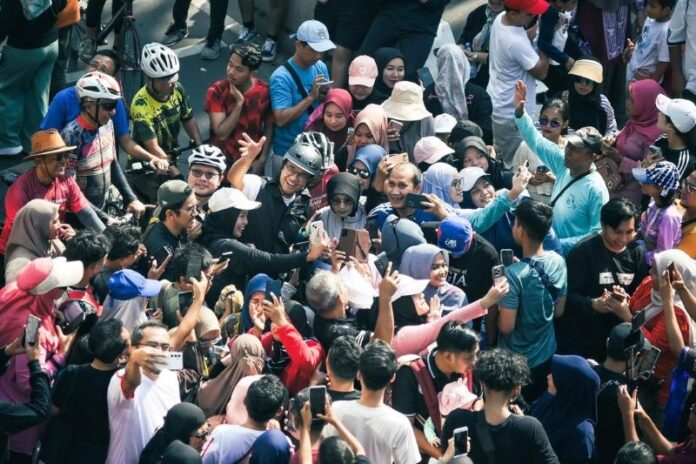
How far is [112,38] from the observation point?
13.5m

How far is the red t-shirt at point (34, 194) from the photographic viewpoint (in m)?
9.68

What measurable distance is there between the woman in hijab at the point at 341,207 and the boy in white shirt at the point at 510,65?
7.72 ft

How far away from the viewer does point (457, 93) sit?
11.8 m

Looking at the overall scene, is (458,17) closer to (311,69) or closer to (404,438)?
(311,69)

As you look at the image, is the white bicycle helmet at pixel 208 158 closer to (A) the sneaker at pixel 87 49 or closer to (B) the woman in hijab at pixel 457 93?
(B) the woman in hijab at pixel 457 93

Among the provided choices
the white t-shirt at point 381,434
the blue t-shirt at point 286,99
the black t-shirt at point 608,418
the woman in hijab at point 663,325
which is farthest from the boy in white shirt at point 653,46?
the white t-shirt at point 381,434

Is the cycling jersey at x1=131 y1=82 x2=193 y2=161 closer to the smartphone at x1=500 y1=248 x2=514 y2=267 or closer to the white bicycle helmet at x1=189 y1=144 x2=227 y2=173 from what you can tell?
the white bicycle helmet at x1=189 y1=144 x2=227 y2=173

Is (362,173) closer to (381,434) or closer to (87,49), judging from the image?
(381,434)

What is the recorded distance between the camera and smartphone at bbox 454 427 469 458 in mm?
7160

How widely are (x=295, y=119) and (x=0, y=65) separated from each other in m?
2.36

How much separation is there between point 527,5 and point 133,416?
542 cm

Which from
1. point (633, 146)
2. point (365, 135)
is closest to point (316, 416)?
point (365, 135)

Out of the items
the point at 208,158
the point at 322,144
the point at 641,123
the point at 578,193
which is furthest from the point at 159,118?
the point at 641,123

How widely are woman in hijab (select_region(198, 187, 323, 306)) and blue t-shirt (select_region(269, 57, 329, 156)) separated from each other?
1.66 metres
